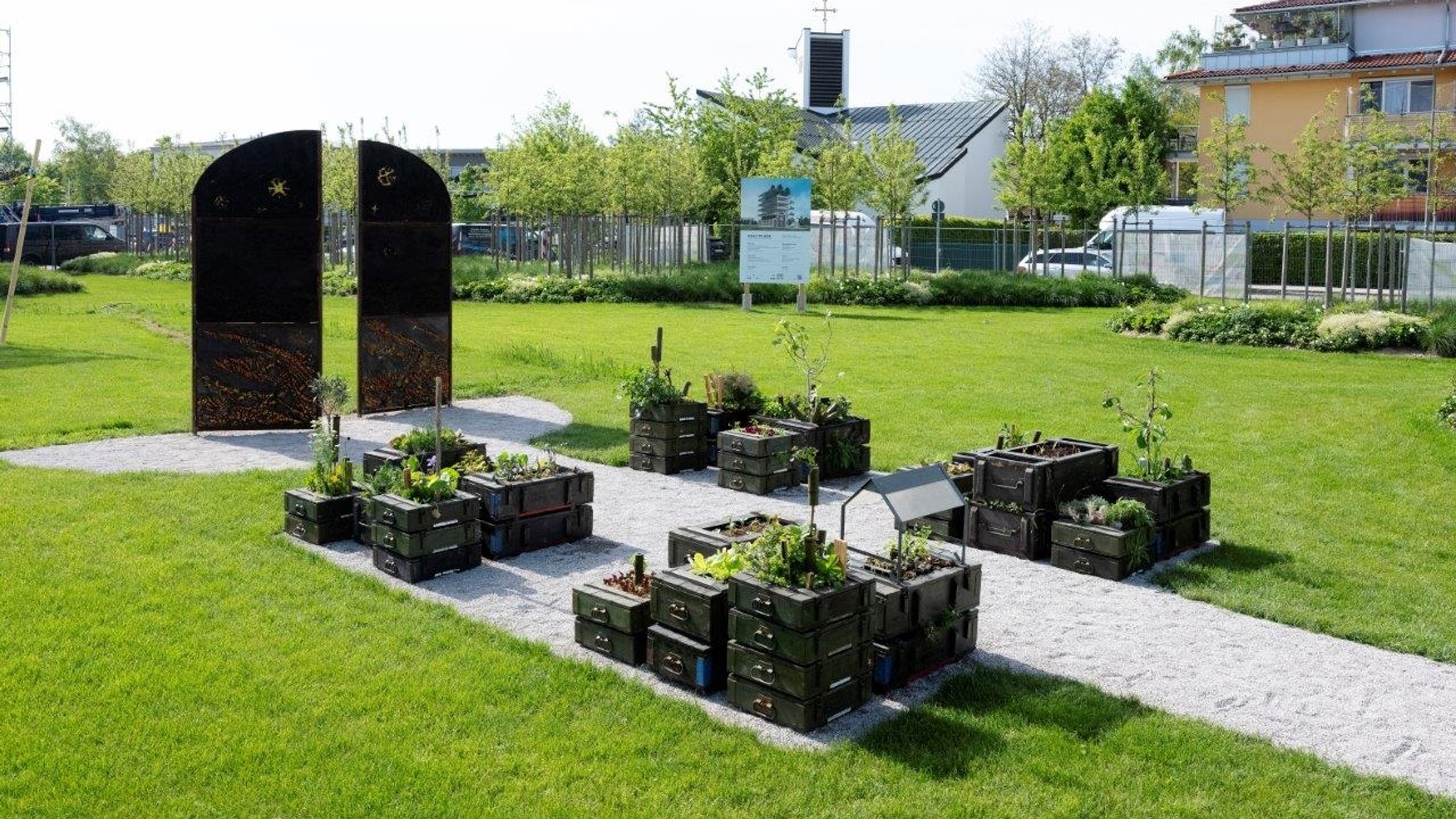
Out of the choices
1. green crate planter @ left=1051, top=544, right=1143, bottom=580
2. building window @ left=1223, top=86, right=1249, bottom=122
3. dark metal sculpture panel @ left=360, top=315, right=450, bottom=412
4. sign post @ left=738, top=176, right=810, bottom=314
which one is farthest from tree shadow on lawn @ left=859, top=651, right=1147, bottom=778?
building window @ left=1223, top=86, right=1249, bottom=122

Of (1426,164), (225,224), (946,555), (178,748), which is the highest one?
(1426,164)

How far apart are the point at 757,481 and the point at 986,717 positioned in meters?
5.19

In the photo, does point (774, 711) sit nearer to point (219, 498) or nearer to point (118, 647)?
point (118, 647)

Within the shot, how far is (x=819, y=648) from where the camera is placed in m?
6.66

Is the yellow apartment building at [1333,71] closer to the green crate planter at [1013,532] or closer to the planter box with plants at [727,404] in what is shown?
the planter box with plants at [727,404]

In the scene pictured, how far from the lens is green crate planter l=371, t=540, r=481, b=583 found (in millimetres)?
9070

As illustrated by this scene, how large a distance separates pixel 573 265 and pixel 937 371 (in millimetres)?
22701

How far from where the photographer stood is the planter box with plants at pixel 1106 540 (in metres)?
9.40

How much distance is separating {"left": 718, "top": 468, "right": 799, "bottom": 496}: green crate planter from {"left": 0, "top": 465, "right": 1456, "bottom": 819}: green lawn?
13.2ft

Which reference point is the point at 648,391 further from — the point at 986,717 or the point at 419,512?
the point at 986,717

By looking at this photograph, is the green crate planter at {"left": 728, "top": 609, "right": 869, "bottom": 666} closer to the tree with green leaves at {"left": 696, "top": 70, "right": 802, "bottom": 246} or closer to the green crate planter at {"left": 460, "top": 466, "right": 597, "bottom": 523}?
the green crate planter at {"left": 460, "top": 466, "right": 597, "bottom": 523}

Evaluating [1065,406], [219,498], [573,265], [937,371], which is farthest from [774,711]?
[573,265]

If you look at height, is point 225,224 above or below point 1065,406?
above

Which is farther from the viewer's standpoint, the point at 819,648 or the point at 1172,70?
the point at 1172,70
